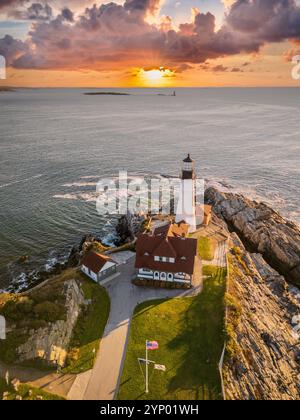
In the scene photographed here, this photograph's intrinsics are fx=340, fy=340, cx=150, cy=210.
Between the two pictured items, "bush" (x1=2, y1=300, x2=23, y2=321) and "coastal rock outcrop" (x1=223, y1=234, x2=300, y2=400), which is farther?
"bush" (x1=2, y1=300, x2=23, y2=321)

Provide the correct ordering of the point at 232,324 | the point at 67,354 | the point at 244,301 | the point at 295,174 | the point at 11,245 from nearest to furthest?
1. the point at 67,354
2. the point at 232,324
3. the point at 244,301
4. the point at 11,245
5. the point at 295,174

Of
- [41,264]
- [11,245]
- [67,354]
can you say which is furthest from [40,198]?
[67,354]

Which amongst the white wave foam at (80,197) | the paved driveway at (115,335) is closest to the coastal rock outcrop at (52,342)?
the paved driveway at (115,335)

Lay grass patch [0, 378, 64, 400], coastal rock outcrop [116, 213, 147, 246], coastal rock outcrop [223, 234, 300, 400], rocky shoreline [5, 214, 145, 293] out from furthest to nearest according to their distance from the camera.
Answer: coastal rock outcrop [116, 213, 147, 246]
rocky shoreline [5, 214, 145, 293]
coastal rock outcrop [223, 234, 300, 400]
grass patch [0, 378, 64, 400]

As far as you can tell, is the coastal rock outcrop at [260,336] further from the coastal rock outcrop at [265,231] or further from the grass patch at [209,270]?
the coastal rock outcrop at [265,231]

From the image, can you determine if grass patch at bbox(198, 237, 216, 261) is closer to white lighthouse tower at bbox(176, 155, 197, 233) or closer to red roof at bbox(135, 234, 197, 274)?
white lighthouse tower at bbox(176, 155, 197, 233)

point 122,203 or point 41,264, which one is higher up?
point 122,203

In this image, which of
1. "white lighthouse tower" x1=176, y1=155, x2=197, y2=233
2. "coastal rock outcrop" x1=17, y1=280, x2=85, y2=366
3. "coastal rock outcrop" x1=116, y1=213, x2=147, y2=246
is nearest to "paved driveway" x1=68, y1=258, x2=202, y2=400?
"coastal rock outcrop" x1=17, y1=280, x2=85, y2=366

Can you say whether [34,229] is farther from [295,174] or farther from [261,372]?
[295,174]
